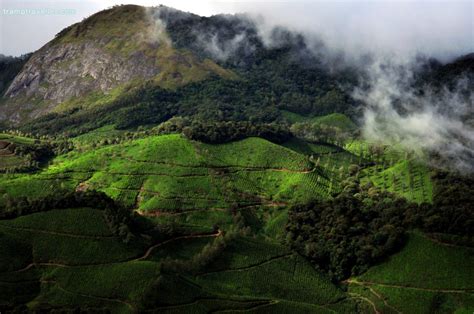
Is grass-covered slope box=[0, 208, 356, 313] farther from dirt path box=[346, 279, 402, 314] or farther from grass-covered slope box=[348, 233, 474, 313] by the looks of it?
grass-covered slope box=[348, 233, 474, 313]

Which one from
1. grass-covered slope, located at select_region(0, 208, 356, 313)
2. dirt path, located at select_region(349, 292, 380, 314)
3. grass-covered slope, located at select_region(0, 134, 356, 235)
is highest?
grass-covered slope, located at select_region(0, 134, 356, 235)

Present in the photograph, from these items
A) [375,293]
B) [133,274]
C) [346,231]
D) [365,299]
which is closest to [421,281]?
[375,293]

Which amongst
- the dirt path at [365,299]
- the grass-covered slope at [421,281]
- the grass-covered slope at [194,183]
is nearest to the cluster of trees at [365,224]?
the grass-covered slope at [421,281]

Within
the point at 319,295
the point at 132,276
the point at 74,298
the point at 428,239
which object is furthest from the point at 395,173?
the point at 74,298

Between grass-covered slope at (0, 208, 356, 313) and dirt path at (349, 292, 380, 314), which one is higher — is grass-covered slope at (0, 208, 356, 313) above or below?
above

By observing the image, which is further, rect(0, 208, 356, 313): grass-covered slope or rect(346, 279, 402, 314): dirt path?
rect(346, 279, 402, 314): dirt path

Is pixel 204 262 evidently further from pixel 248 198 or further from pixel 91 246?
pixel 248 198

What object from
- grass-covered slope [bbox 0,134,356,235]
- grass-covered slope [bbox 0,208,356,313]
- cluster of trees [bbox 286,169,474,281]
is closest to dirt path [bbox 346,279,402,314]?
cluster of trees [bbox 286,169,474,281]

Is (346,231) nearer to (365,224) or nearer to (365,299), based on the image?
(365,224)

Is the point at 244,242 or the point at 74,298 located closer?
the point at 74,298
